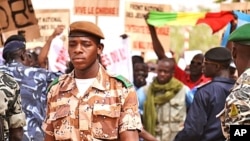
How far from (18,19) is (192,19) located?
9.69ft

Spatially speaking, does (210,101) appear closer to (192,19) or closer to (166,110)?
(166,110)

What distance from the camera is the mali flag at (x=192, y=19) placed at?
12.3 metres

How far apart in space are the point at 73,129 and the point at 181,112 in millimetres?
4026

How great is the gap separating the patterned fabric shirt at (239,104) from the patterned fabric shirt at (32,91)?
318cm

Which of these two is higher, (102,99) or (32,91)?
(102,99)

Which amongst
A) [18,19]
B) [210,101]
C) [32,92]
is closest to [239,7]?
[18,19]

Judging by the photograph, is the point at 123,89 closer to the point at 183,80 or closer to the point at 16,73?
the point at 16,73

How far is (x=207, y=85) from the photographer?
25.5ft

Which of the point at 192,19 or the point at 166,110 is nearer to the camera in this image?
the point at 166,110

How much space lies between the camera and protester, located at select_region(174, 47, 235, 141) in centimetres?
772

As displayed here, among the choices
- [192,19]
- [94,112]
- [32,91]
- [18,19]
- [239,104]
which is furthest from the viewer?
[192,19]

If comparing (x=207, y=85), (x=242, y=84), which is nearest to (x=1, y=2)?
(x=207, y=85)

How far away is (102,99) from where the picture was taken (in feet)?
19.9

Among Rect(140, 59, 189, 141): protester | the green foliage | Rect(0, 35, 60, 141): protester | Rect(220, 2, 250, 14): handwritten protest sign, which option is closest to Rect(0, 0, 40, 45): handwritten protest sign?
Rect(140, 59, 189, 141): protester
